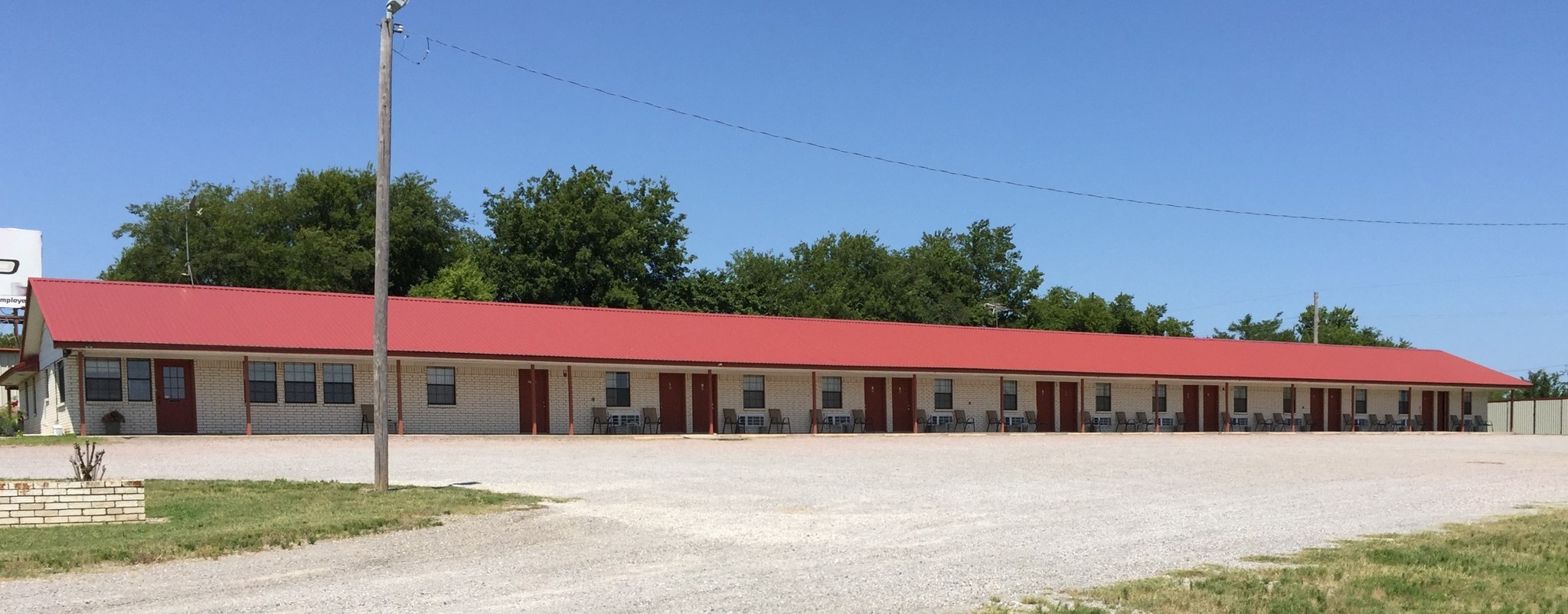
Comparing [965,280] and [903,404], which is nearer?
[903,404]

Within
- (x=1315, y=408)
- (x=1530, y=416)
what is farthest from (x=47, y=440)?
(x=1530, y=416)

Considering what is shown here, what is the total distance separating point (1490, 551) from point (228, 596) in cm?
974

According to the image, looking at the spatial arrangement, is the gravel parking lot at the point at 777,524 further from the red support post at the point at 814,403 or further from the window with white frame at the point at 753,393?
the window with white frame at the point at 753,393

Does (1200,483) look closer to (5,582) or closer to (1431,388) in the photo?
(5,582)

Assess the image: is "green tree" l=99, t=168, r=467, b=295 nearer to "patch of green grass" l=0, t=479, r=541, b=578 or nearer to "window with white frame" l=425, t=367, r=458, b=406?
"window with white frame" l=425, t=367, r=458, b=406

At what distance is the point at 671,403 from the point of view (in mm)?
35406

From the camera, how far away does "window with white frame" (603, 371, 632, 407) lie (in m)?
34.4

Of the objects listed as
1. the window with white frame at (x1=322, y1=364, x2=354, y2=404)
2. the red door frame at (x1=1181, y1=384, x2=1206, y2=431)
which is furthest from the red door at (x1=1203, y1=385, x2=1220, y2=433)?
the window with white frame at (x1=322, y1=364, x2=354, y2=404)

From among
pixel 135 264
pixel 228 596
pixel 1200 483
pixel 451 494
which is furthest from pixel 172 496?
pixel 135 264

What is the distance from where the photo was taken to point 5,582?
29.8 ft

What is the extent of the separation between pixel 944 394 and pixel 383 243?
87.3 ft

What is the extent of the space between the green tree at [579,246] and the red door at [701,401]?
20615 mm

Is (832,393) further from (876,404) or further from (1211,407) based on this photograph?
(1211,407)

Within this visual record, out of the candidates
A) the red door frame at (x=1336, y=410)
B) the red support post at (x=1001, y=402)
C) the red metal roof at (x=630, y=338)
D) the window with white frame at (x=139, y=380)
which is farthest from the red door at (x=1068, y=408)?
the window with white frame at (x=139, y=380)
